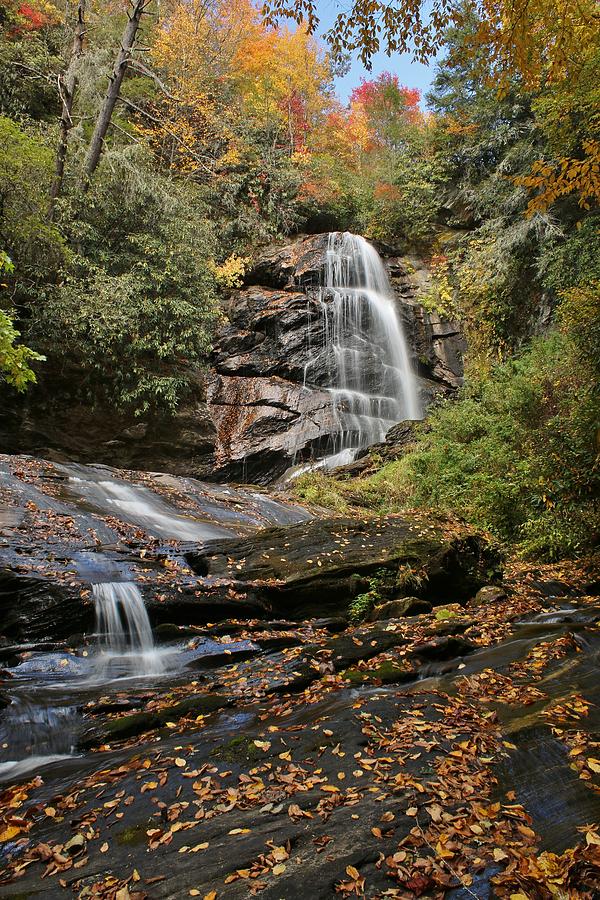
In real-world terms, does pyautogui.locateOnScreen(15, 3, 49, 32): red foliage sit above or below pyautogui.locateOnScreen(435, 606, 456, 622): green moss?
above

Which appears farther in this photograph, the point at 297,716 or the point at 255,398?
the point at 255,398

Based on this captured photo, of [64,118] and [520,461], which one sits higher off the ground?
[64,118]

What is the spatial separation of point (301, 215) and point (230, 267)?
5.43 metres

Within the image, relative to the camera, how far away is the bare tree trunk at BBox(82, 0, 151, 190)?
44.9ft

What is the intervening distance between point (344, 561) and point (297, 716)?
10.2 feet

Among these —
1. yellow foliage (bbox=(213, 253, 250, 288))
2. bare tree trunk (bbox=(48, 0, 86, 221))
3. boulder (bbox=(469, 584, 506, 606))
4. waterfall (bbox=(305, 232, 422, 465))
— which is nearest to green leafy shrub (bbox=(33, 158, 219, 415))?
bare tree trunk (bbox=(48, 0, 86, 221))

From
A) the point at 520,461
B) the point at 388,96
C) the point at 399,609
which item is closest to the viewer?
the point at 399,609

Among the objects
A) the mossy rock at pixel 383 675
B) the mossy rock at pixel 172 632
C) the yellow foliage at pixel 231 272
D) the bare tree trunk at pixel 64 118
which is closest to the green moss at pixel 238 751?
the mossy rock at pixel 383 675

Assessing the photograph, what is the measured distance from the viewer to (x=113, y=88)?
14000mm

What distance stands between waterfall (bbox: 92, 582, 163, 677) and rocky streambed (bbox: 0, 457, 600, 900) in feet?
0.21

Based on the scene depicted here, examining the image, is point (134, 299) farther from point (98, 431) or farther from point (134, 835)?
point (134, 835)

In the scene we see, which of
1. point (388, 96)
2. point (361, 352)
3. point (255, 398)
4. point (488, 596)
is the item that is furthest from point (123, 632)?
point (388, 96)

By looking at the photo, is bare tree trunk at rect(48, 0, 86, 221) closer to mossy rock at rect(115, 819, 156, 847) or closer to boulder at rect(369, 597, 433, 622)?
boulder at rect(369, 597, 433, 622)

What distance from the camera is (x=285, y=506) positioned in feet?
36.3
